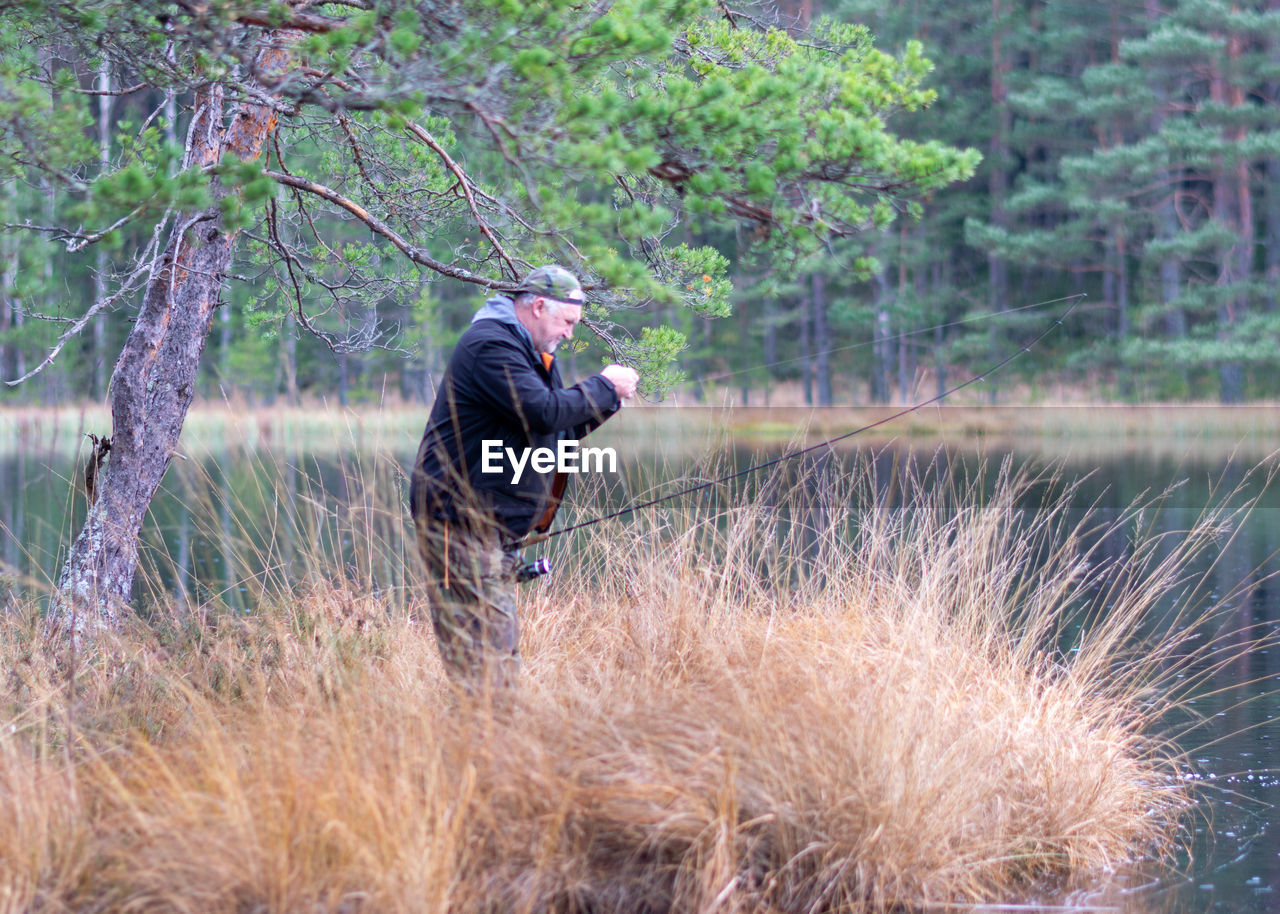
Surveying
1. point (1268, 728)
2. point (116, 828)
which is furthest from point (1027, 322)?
point (116, 828)

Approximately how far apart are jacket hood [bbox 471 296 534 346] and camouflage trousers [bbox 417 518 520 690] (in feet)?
2.12

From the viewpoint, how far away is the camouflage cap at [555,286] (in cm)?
402

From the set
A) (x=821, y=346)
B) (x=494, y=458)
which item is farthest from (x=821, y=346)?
(x=494, y=458)

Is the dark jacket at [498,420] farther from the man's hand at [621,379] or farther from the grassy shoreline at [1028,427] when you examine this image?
the grassy shoreline at [1028,427]

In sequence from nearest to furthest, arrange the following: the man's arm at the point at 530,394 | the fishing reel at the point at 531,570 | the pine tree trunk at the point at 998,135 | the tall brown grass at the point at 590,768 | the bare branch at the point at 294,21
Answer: the tall brown grass at the point at 590,768 < the bare branch at the point at 294,21 < the man's arm at the point at 530,394 < the fishing reel at the point at 531,570 < the pine tree trunk at the point at 998,135

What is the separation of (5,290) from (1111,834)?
417 centimetres

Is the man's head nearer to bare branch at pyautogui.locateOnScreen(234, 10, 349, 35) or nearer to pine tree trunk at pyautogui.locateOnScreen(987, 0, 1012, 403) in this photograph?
bare branch at pyautogui.locateOnScreen(234, 10, 349, 35)

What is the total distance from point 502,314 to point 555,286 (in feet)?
0.65

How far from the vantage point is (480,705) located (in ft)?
12.6

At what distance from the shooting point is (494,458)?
402 cm

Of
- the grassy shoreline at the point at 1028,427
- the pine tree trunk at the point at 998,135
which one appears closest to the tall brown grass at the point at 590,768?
the grassy shoreline at the point at 1028,427

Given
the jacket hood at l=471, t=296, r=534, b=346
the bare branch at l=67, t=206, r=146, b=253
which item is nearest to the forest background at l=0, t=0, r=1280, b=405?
the bare branch at l=67, t=206, r=146, b=253

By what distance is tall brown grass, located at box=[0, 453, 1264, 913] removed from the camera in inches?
125

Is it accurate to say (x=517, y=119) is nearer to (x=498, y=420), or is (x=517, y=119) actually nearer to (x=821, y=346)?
(x=498, y=420)
